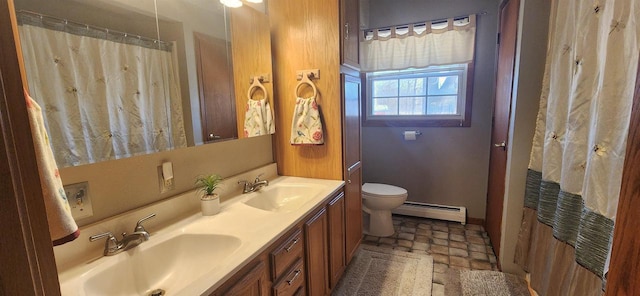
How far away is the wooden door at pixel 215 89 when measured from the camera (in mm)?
1527

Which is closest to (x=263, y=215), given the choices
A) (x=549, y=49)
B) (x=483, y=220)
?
(x=549, y=49)

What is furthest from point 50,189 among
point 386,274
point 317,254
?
point 386,274

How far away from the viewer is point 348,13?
196 cm

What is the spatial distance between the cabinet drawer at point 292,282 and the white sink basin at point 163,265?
30cm

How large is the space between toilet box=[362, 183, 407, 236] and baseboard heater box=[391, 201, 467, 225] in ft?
1.43

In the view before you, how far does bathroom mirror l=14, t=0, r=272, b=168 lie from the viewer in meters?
0.94

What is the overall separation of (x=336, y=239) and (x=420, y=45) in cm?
206

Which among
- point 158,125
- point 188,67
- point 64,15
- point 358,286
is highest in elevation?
point 64,15

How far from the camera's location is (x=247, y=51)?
184 cm

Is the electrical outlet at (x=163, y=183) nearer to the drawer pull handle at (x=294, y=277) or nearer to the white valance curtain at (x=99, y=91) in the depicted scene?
the white valance curtain at (x=99, y=91)

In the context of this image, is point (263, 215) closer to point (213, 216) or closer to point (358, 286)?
point (213, 216)

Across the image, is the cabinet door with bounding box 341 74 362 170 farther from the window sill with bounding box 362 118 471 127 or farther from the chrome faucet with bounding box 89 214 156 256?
the chrome faucet with bounding box 89 214 156 256

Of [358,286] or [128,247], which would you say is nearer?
[128,247]

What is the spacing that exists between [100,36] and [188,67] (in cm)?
40
